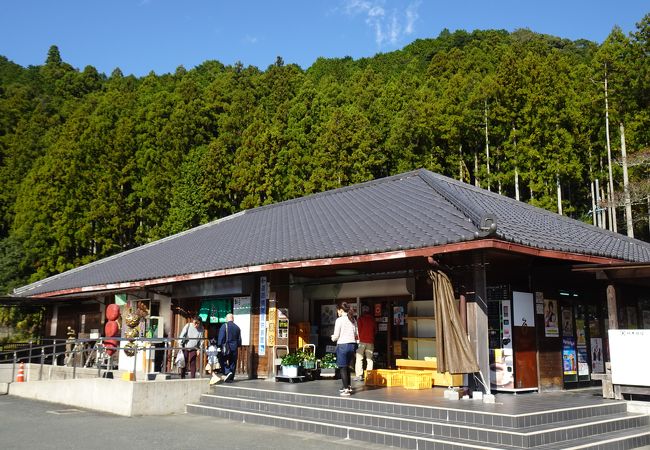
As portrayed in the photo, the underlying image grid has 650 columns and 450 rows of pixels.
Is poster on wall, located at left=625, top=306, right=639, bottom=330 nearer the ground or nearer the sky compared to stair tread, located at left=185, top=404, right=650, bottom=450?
nearer the sky

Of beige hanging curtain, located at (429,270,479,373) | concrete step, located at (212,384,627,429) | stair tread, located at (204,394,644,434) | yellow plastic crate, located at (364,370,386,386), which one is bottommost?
stair tread, located at (204,394,644,434)

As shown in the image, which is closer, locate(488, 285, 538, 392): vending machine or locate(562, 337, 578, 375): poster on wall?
locate(488, 285, 538, 392): vending machine

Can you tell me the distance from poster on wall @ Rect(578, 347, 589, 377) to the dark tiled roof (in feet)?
6.80

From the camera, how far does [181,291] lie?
48.4ft

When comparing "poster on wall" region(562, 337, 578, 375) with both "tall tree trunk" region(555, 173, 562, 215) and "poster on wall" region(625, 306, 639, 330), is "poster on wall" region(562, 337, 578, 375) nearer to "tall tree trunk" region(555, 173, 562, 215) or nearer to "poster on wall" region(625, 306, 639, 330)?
"poster on wall" region(625, 306, 639, 330)

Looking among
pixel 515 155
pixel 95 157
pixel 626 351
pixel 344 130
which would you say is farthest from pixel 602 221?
pixel 95 157

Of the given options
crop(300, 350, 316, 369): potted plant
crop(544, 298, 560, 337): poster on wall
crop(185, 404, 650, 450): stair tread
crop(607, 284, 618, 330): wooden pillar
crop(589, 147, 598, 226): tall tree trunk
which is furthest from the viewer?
crop(589, 147, 598, 226): tall tree trunk

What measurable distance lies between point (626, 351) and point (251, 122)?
30.4 meters

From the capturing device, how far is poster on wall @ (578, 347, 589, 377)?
11383mm

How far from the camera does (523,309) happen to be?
10492 mm

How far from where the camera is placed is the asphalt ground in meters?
7.24

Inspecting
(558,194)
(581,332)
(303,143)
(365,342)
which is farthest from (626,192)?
(303,143)

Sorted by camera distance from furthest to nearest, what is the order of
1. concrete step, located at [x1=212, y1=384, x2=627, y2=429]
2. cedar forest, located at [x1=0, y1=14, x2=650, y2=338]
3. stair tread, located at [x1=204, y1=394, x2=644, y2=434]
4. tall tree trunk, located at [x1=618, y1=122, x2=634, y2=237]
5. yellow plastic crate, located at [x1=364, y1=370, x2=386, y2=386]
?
cedar forest, located at [x1=0, y1=14, x2=650, y2=338] < tall tree trunk, located at [x1=618, y1=122, x2=634, y2=237] < yellow plastic crate, located at [x1=364, y1=370, x2=386, y2=386] < concrete step, located at [x1=212, y1=384, x2=627, y2=429] < stair tread, located at [x1=204, y1=394, x2=644, y2=434]

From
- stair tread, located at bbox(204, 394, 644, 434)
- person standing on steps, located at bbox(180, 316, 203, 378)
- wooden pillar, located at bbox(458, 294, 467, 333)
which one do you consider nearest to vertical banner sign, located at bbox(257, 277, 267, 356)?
person standing on steps, located at bbox(180, 316, 203, 378)
